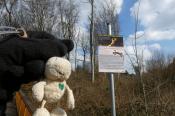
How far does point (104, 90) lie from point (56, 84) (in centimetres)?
1999

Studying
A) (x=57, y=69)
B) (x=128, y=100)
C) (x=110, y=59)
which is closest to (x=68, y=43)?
(x=57, y=69)

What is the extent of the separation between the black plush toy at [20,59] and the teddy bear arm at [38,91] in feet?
0.81

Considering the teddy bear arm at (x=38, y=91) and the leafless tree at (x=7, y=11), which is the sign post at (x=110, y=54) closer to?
the teddy bear arm at (x=38, y=91)

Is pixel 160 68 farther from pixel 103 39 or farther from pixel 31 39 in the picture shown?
pixel 31 39

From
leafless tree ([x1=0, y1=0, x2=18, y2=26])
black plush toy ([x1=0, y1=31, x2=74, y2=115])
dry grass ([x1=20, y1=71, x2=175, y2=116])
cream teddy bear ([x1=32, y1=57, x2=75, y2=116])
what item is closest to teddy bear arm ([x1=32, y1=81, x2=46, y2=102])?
cream teddy bear ([x1=32, y1=57, x2=75, y2=116])

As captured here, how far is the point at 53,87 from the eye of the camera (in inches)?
125

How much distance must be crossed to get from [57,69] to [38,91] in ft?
0.71

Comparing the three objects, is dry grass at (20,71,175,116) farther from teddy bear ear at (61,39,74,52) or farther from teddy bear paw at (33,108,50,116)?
teddy bear ear at (61,39,74,52)

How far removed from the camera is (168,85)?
19.6 meters

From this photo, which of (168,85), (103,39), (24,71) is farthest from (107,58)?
(168,85)

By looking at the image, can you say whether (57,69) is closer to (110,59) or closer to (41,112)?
(41,112)

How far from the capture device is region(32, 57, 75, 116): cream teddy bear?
305cm

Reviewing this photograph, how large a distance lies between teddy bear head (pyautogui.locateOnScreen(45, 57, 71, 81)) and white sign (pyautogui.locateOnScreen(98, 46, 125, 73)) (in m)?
5.60

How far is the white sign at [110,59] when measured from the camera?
28.8ft
